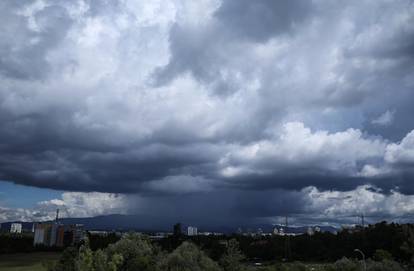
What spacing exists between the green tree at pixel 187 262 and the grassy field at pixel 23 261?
211 ft

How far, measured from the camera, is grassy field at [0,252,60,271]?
155875mm

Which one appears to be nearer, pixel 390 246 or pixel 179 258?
pixel 179 258

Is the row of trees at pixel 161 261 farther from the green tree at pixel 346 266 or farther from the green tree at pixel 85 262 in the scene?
the green tree at pixel 85 262

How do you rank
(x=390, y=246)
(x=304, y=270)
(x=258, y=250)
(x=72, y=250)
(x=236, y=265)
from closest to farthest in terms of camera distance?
1. (x=72, y=250)
2. (x=304, y=270)
3. (x=236, y=265)
4. (x=390, y=246)
5. (x=258, y=250)

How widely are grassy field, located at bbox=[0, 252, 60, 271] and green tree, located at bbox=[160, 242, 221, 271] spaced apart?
64.3 metres

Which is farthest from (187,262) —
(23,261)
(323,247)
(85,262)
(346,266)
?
(323,247)

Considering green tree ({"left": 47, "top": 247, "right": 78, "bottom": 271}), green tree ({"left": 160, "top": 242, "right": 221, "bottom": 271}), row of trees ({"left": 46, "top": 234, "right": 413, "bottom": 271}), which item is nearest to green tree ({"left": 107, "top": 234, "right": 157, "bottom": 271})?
row of trees ({"left": 46, "top": 234, "right": 413, "bottom": 271})

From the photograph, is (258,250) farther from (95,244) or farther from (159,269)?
(159,269)

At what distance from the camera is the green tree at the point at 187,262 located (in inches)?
3780

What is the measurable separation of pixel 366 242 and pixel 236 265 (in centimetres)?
9124

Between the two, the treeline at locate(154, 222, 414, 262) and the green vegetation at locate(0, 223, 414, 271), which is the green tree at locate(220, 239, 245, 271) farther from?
the treeline at locate(154, 222, 414, 262)

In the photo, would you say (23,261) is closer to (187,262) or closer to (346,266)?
(187,262)

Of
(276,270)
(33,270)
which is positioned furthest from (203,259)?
(33,270)

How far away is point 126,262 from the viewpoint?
97.5 meters
